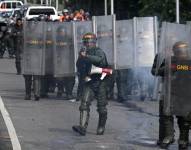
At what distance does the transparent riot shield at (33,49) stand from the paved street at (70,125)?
82 cm

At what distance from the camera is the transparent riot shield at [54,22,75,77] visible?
18.8 meters

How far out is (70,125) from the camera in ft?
45.6

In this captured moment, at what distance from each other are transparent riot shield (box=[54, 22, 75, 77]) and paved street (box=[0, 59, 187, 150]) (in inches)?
31.7

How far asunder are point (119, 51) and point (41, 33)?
2072mm

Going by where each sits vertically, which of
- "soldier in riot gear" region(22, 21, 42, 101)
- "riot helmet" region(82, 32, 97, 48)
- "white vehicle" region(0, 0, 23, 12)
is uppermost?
"white vehicle" region(0, 0, 23, 12)

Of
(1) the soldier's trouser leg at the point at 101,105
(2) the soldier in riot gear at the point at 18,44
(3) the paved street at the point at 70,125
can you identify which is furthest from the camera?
(2) the soldier in riot gear at the point at 18,44

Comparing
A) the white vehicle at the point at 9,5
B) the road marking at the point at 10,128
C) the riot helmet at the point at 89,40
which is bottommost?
the road marking at the point at 10,128

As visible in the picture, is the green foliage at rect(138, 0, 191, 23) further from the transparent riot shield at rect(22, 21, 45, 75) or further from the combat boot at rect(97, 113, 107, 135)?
the combat boot at rect(97, 113, 107, 135)

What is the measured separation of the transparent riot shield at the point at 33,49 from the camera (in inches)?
730

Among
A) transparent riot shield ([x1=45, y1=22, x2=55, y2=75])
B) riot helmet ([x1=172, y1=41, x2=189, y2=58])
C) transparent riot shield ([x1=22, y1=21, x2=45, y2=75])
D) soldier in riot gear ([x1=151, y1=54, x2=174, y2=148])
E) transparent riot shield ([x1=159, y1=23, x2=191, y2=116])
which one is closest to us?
transparent riot shield ([x1=159, y1=23, x2=191, y2=116])

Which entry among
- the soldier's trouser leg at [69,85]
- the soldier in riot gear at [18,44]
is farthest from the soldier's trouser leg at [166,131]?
the soldier in riot gear at [18,44]

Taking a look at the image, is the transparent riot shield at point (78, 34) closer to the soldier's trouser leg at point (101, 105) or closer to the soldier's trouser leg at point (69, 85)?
the soldier's trouser leg at point (69, 85)

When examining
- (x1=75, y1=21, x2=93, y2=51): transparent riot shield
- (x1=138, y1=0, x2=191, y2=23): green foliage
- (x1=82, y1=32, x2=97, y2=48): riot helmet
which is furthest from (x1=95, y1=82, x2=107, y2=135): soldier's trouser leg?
(x1=138, y1=0, x2=191, y2=23): green foliage

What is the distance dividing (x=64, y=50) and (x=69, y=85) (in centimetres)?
92
